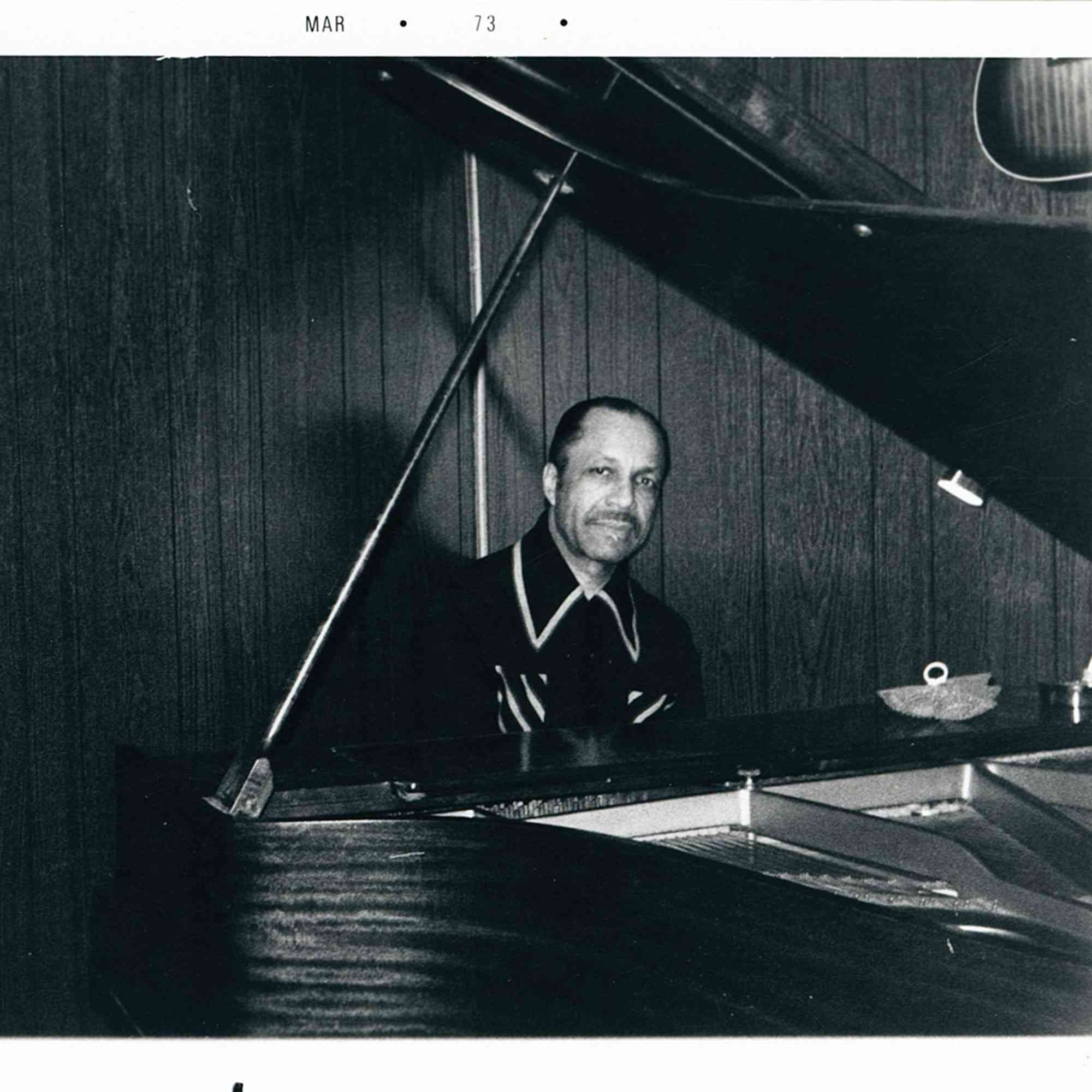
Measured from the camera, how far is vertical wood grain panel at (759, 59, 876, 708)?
265 centimetres

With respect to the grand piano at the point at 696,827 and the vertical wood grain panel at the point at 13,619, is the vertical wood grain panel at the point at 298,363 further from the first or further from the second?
the grand piano at the point at 696,827

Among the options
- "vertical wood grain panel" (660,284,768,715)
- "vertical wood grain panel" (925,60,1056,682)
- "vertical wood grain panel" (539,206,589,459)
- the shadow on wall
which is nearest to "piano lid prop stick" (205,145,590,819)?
the shadow on wall

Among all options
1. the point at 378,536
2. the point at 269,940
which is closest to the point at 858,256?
the point at 378,536

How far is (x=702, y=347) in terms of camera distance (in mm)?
2598

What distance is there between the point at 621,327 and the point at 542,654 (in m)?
0.68

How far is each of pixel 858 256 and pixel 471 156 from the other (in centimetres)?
119

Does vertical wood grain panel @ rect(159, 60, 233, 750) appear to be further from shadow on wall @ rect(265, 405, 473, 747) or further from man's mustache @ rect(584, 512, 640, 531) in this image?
man's mustache @ rect(584, 512, 640, 531)

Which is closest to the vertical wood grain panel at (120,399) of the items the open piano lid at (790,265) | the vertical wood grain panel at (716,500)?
the open piano lid at (790,265)

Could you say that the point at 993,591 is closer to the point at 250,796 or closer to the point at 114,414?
the point at 114,414

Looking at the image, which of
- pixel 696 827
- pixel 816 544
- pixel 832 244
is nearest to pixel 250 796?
pixel 696 827

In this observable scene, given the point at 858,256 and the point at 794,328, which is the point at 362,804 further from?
the point at 794,328

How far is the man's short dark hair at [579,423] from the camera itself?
235cm

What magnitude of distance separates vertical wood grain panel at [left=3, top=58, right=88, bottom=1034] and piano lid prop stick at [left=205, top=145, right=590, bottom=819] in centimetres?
72

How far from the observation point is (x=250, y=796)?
1255 mm
